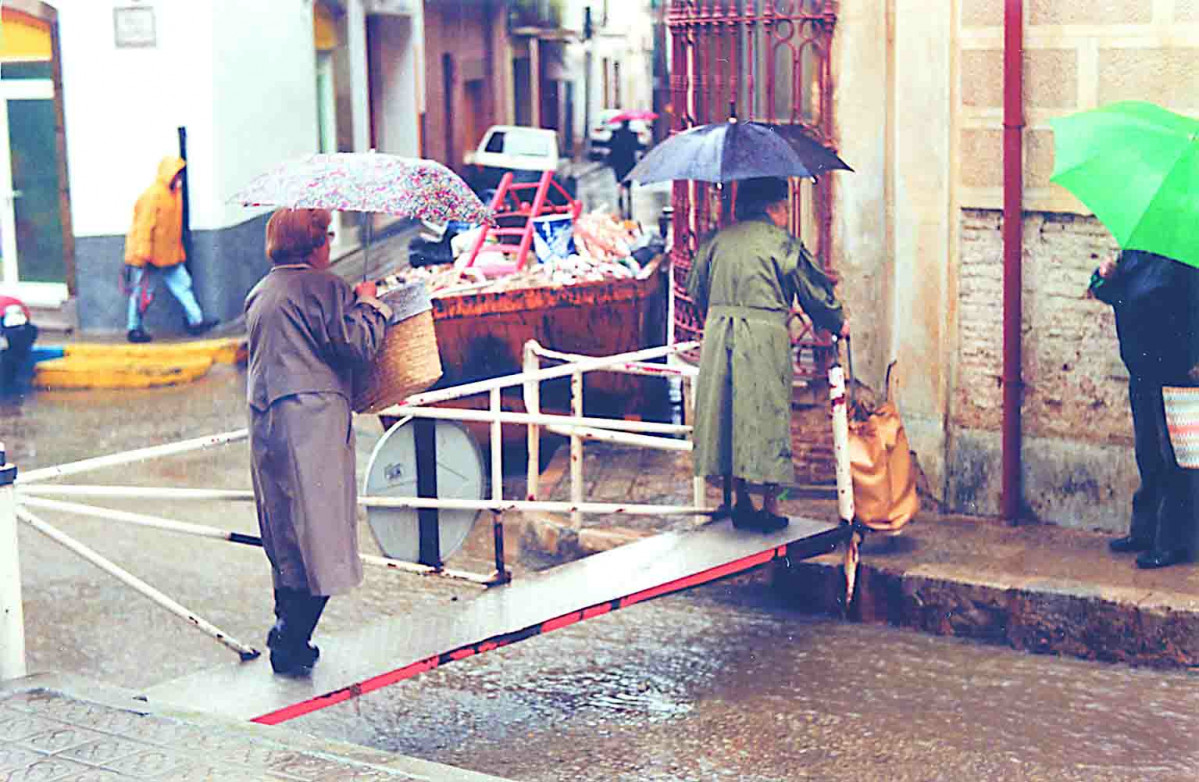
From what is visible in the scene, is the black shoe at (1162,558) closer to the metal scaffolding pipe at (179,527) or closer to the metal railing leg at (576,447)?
the metal railing leg at (576,447)

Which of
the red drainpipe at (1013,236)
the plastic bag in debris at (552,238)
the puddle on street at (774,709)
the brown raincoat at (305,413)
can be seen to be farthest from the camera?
the plastic bag in debris at (552,238)

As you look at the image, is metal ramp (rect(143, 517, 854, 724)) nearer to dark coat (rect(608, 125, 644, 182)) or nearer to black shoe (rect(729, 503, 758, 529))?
black shoe (rect(729, 503, 758, 529))

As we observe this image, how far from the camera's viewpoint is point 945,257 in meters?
8.27

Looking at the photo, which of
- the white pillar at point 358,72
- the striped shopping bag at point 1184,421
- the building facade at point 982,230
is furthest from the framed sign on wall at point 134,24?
the striped shopping bag at point 1184,421

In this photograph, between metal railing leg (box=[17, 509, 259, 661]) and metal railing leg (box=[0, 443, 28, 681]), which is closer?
metal railing leg (box=[0, 443, 28, 681])

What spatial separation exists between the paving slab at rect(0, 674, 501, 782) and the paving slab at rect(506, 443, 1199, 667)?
2978mm

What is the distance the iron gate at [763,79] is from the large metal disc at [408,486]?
7.82ft

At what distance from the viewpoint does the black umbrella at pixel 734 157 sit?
23.1ft

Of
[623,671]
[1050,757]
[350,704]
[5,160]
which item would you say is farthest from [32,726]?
[5,160]

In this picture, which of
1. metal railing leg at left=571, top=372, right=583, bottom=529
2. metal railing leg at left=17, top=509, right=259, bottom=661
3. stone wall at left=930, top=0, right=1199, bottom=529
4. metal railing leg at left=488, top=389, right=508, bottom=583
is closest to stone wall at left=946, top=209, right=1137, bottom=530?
stone wall at left=930, top=0, right=1199, bottom=529

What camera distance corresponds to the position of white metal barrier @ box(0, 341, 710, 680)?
561cm

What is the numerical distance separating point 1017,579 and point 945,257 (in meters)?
1.70

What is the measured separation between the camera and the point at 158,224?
51.3 ft

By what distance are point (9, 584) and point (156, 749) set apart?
85cm
